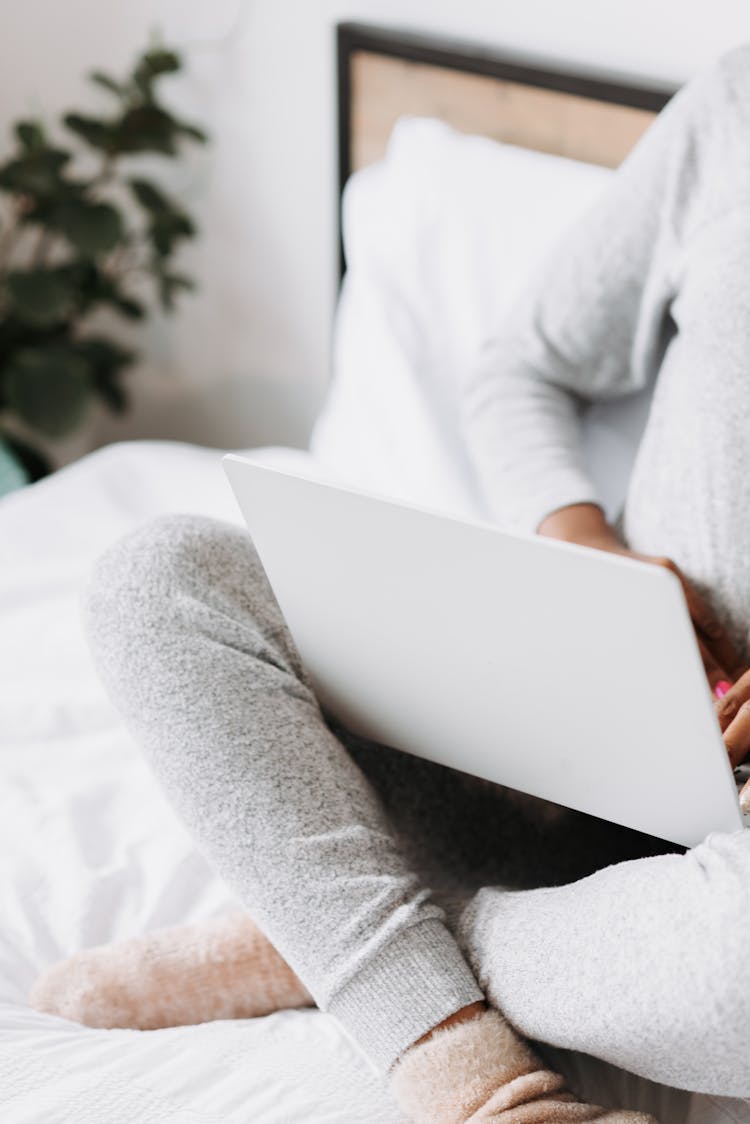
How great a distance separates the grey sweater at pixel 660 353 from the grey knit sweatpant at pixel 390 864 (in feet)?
0.82

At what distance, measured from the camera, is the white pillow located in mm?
1272

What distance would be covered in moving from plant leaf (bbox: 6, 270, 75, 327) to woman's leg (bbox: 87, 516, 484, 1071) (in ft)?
2.96

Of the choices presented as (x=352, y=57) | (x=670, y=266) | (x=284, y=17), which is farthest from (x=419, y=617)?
(x=284, y=17)

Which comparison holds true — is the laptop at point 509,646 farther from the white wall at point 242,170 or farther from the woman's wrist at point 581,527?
the white wall at point 242,170

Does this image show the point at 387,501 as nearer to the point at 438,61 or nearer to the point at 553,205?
the point at 553,205

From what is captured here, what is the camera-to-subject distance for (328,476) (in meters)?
1.28

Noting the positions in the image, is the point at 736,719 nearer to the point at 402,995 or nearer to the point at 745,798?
the point at 745,798

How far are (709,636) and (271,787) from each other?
1.16ft

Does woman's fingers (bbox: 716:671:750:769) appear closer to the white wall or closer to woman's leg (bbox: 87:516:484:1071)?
woman's leg (bbox: 87:516:484:1071)

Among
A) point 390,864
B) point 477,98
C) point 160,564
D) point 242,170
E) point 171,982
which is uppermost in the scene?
point 477,98

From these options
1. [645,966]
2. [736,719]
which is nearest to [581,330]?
[736,719]

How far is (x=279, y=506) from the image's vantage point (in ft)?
2.32

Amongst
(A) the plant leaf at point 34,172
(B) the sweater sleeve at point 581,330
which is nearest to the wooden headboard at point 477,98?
(B) the sweater sleeve at point 581,330

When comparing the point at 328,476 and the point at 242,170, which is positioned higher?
the point at 242,170
